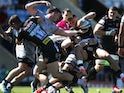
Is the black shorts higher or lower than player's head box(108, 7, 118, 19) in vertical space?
lower

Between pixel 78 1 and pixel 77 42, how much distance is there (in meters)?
11.9

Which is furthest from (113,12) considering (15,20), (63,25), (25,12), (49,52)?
(25,12)

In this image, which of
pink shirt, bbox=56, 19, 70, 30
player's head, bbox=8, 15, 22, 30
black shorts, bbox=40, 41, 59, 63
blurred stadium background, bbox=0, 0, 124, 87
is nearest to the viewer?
black shorts, bbox=40, 41, 59, 63

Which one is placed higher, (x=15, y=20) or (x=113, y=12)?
(x=113, y=12)

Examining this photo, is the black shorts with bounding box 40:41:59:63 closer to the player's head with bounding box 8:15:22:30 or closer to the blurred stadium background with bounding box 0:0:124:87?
the player's head with bounding box 8:15:22:30

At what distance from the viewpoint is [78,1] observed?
25.3m

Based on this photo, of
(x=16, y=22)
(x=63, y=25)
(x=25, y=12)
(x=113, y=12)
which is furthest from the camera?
(x=25, y=12)

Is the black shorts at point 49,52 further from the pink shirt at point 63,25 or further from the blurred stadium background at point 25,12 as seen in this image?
the blurred stadium background at point 25,12

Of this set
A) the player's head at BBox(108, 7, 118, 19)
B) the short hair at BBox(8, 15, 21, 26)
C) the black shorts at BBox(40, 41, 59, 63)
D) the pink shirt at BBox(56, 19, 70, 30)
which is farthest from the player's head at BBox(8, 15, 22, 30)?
the player's head at BBox(108, 7, 118, 19)

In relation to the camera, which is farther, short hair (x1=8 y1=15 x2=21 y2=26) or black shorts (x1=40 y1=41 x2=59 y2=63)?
short hair (x1=8 y1=15 x2=21 y2=26)

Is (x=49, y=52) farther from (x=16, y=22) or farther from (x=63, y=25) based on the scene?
(x=63, y=25)

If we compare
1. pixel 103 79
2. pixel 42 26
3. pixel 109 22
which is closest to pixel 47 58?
pixel 42 26

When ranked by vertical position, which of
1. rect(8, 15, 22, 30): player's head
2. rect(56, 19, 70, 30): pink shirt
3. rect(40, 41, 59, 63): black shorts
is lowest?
rect(40, 41, 59, 63): black shorts

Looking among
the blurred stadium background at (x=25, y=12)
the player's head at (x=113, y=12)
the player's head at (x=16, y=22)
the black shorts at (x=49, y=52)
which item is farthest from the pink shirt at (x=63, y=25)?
the blurred stadium background at (x=25, y=12)
